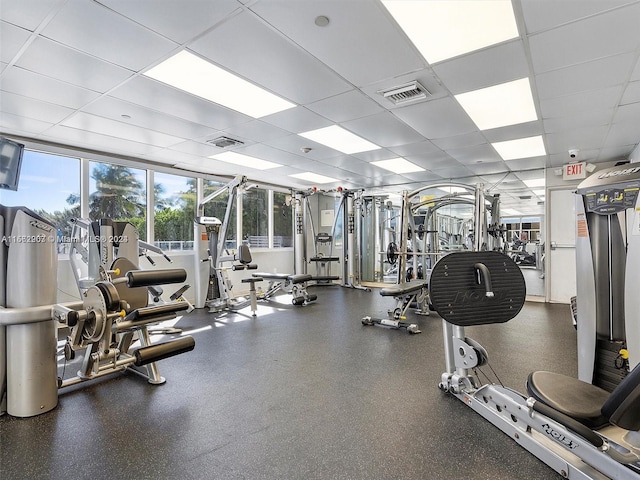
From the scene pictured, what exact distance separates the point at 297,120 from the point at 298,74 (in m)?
1.01

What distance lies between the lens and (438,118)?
362cm

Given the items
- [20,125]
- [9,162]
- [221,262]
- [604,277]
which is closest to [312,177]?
[221,262]

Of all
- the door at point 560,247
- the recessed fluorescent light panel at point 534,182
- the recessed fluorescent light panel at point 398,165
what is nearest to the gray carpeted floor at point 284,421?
the door at point 560,247

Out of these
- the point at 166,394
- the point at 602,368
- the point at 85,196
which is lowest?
the point at 166,394

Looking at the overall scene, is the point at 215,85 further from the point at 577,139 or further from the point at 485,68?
the point at 577,139

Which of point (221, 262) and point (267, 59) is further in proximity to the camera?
point (221, 262)

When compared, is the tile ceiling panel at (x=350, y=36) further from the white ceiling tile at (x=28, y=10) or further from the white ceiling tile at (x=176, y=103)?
the white ceiling tile at (x=176, y=103)

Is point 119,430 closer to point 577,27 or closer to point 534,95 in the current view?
point 577,27

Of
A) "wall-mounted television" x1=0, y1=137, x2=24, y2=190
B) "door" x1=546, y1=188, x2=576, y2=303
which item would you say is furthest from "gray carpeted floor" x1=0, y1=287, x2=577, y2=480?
"door" x1=546, y1=188, x2=576, y2=303

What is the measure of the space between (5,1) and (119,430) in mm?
2560

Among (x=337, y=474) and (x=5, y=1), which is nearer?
(x=337, y=474)

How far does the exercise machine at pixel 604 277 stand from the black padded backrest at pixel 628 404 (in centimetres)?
116

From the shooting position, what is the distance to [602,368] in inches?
79.0

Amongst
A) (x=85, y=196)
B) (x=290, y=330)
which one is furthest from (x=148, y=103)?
(x=290, y=330)
